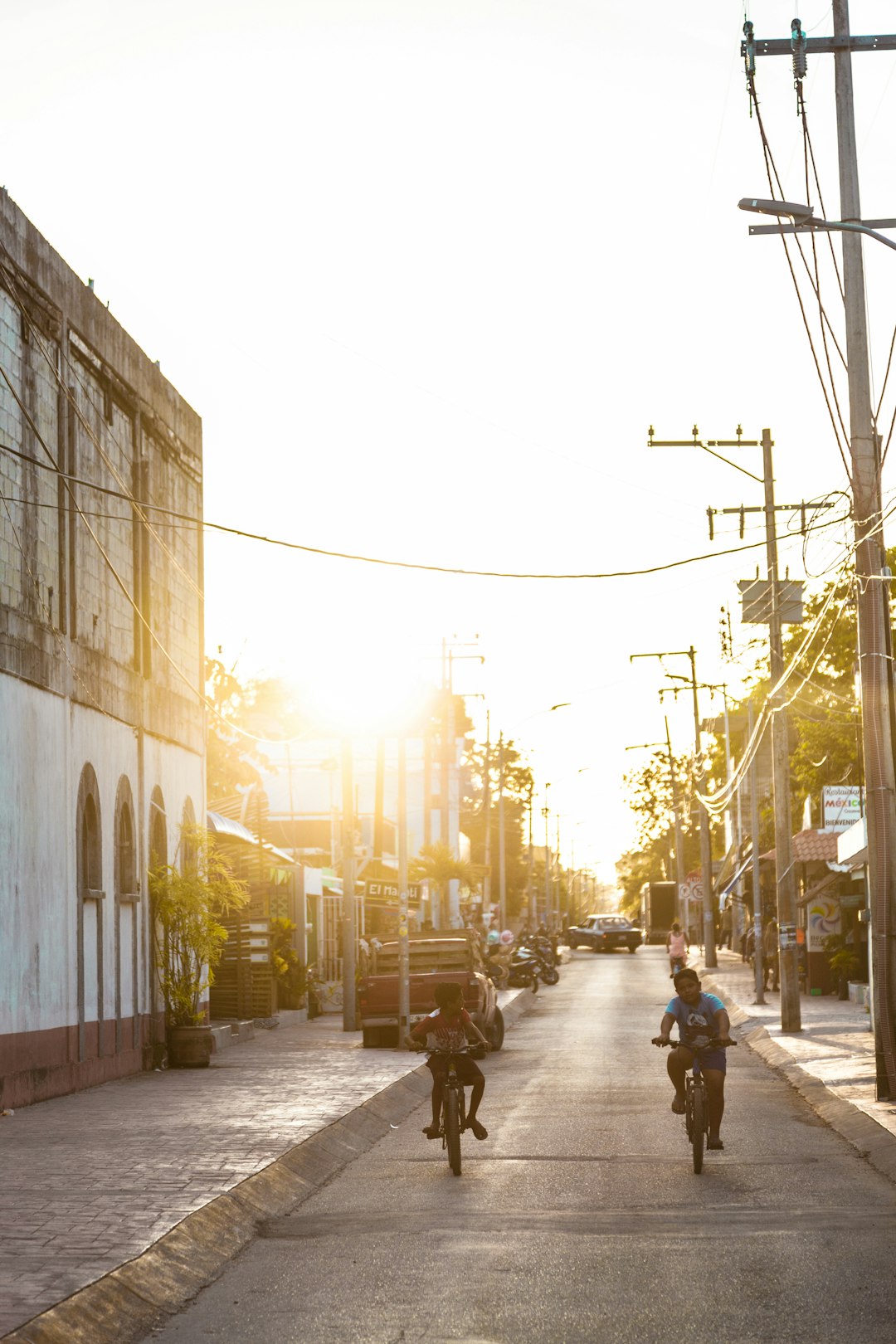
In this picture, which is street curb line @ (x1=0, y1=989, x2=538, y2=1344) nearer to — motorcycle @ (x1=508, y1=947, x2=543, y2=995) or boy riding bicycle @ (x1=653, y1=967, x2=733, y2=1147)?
boy riding bicycle @ (x1=653, y1=967, x2=733, y2=1147)

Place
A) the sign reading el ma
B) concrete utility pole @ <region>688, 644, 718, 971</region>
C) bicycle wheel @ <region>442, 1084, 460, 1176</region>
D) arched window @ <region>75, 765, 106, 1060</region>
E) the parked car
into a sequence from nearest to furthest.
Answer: bicycle wheel @ <region>442, 1084, 460, 1176</region> → arched window @ <region>75, 765, 106, 1060</region> → the sign reading el ma → concrete utility pole @ <region>688, 644, 718, 971</region> → the parked car

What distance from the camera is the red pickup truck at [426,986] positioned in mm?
27062

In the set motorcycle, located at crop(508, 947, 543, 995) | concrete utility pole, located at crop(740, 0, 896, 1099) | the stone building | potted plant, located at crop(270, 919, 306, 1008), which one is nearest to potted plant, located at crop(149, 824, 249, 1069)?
the stone building

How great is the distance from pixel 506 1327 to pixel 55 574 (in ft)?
47.4

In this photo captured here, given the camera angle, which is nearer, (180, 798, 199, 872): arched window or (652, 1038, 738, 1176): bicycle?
(652, 1038, 738, 1176): bicycle

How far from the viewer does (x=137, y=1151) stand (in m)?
14.6

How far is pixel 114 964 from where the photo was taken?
2312 centimetres

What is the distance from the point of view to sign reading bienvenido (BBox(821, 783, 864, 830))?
3547 centimetres

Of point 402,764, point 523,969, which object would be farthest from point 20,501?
point 523,969

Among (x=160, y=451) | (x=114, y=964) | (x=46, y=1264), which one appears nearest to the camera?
(x=46, y=1264)

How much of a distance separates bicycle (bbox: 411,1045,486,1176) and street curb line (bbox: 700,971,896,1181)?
3.27 m

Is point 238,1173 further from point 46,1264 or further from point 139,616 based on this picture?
point 139,616

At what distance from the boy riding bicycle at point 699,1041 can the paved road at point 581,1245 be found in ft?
1.44

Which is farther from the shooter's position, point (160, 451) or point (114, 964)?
point (160, 451)
